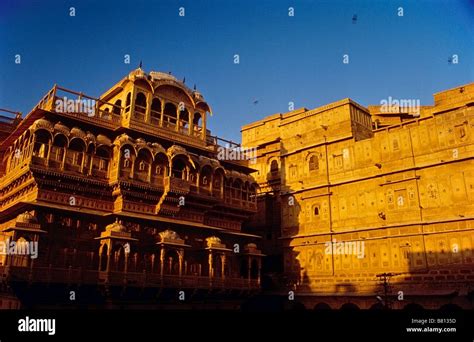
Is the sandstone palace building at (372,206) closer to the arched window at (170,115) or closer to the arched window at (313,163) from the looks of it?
the arched window at (313,163)

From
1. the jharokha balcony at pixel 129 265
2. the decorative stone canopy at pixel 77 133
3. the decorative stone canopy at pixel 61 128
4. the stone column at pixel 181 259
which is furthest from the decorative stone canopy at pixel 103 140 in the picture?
the stone column at pixel 181 259

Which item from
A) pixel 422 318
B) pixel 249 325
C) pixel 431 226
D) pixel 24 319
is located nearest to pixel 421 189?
pixel 431 226

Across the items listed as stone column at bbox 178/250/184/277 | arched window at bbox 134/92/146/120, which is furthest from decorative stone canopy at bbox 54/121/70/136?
stone column at bbox 178/250/184/277

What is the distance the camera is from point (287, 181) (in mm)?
35906

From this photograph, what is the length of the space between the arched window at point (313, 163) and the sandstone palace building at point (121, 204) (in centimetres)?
757

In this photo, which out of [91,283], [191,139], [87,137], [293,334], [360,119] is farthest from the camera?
[360,119]

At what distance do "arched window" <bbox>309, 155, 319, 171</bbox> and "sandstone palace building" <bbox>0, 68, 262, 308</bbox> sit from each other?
298 inches

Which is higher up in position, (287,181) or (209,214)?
(287,181)

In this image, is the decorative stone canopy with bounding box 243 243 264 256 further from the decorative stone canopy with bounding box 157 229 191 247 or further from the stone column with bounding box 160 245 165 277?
the stone column with bounding box 160 245 165 277

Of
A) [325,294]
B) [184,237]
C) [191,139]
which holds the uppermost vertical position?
[191,139]

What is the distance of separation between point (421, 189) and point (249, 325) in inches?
935

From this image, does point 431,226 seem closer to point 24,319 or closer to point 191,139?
point 191,139

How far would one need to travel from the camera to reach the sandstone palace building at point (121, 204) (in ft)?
66.6

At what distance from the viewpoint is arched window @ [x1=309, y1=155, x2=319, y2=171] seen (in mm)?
34250
